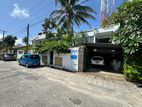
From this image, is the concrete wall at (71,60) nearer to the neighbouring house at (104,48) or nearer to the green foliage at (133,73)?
the neighbouring house at (104,48)

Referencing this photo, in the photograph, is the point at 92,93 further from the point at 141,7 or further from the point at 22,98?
the point at 141,7

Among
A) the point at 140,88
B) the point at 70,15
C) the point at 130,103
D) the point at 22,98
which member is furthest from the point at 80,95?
the point at 70,15

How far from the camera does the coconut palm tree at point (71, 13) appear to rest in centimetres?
2256

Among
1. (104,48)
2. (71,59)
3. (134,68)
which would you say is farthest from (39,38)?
(134,68)

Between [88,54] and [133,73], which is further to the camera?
[88,54]

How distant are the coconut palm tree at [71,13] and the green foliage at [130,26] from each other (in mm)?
12558

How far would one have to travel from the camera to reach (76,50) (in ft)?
49.2

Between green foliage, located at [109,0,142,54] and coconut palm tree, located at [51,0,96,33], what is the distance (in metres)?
12.6

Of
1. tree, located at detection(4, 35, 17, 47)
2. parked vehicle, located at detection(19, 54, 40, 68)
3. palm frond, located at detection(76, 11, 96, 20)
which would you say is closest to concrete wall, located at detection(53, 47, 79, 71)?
parked vehicle, located at detection(19, 54, 40, 68)

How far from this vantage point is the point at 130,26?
33.1 feet

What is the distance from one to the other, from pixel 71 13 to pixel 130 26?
14063mm

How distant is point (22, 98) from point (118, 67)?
11530 mm

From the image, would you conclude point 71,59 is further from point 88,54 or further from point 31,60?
point 31,60

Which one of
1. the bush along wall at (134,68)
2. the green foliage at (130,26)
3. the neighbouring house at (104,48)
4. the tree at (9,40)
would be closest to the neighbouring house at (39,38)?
the neighbouring house at (104,48)
